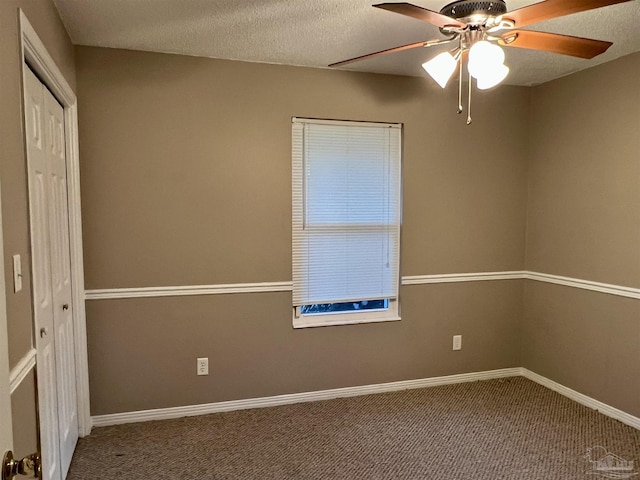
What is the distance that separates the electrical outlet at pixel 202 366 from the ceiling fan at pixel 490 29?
225cm

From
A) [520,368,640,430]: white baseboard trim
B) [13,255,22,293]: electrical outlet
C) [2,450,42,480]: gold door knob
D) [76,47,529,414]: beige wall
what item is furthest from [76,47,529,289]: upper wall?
[2,450,42,480]: gold door knob

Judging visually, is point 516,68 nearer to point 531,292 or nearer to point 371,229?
point 371,229

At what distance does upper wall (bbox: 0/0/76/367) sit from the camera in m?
1.29

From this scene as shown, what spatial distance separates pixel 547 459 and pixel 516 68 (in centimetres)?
250

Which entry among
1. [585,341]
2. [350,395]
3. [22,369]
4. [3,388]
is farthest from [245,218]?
[585,341]

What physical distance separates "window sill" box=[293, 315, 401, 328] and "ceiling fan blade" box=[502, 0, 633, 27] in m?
2.18

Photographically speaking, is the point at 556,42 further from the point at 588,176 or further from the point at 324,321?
the point at 324,321

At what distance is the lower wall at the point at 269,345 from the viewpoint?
111 inches

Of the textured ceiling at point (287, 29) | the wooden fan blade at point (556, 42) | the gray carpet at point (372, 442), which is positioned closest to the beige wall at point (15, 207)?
the textured ceiling at point (287, 29)

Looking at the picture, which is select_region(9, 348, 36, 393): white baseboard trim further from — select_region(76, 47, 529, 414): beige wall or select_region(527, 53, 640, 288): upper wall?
select_region(527, 53, 640, 288): upper wall

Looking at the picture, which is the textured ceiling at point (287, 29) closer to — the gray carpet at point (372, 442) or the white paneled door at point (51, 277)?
the white paneled door at point (51, 277)

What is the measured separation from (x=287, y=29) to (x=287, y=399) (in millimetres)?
2399

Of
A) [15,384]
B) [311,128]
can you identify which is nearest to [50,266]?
[15,384]

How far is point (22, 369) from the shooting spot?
4.59 ft
